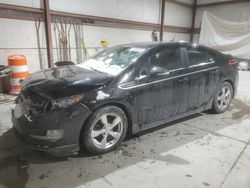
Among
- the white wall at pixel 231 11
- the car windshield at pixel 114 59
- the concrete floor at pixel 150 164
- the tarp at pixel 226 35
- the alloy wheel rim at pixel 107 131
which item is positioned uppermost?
the white wall at pixel 231 11

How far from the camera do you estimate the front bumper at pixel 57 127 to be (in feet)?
6.75

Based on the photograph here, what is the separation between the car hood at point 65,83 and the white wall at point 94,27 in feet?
11.6

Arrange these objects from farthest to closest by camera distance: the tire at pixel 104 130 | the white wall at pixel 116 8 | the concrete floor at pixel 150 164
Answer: the white wall at pixel 116 8
the tire at pixel 104 130
the concrete floor at pixel 150 164

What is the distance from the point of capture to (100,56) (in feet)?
11.0

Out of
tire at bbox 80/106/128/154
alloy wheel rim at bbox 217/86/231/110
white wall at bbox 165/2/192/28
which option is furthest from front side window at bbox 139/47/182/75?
white wall at bbox 165/2/192/28

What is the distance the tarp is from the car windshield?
30.7ft

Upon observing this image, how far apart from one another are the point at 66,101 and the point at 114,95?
0.53m

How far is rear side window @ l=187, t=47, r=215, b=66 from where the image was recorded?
10.5 feet

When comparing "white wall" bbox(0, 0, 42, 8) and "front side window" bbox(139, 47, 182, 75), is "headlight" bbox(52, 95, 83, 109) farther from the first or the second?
"white wall" bbox(0, 0, 42, 8)

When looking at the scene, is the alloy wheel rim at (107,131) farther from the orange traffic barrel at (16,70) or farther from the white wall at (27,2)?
the white wall at (27,2)

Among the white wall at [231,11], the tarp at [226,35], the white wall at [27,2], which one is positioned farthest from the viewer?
the white wall at [231,11]

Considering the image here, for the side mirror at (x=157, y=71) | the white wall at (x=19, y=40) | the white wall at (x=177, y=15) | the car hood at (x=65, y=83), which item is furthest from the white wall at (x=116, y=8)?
the side mirror at (x=157, y=71)

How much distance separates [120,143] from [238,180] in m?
1.32

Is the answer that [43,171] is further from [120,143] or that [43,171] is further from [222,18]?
[222,18]
